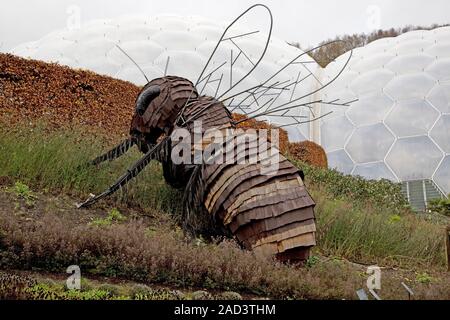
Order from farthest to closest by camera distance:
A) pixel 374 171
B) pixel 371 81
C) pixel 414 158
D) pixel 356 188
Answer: pixel 371 81 < pixel 374 171 < pixel 414 158 < pixel 356 188

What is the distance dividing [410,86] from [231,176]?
11516 mm

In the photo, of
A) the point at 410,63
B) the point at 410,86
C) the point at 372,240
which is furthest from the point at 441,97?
the point at 372,240

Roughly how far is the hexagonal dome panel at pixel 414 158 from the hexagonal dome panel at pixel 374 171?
0.46 ft

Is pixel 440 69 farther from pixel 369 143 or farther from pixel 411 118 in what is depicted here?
pixel 369 143

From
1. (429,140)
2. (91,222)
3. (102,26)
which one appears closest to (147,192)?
(91,222)

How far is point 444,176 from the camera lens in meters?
13.9

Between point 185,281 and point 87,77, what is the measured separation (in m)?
7.72

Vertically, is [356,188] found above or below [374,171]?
below

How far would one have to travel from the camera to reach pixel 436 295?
341 centimetres

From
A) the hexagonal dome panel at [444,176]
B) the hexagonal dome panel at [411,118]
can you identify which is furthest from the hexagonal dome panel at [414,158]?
the hexagonal dome panel at [411,118]

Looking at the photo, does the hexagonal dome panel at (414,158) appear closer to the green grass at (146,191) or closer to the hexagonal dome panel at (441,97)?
the hexagonal dome panel at (441,97)

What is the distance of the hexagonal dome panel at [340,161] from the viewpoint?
1500cm
